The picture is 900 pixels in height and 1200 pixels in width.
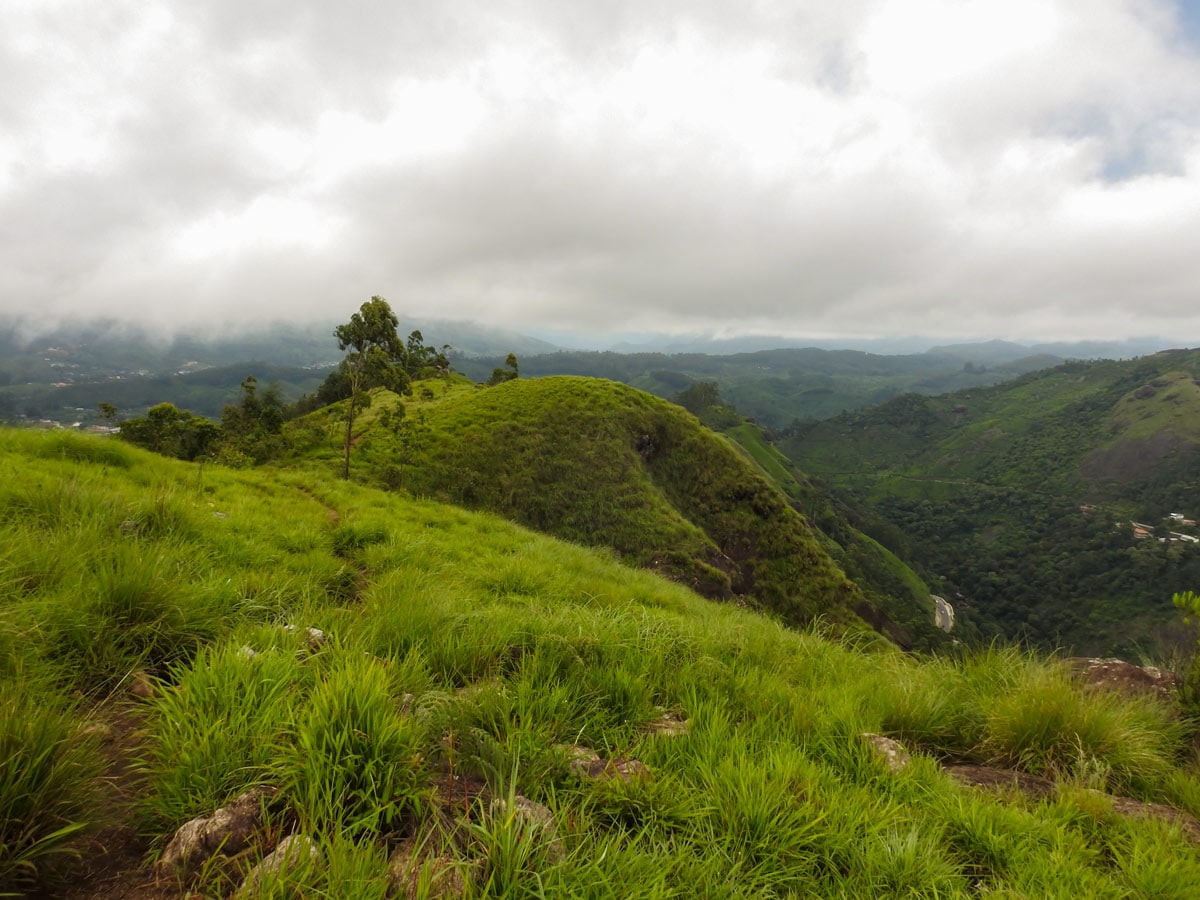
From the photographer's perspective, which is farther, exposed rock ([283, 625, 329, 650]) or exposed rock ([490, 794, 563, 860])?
exposed rock ([283, 625, 329, 650])

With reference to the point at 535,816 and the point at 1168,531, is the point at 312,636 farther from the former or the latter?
the point at 1168,531

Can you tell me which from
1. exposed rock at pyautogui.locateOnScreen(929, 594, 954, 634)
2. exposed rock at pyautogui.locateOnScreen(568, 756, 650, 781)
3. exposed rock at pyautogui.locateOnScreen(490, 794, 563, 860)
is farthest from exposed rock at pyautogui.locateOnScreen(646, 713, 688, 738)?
exposed rock at pyautogui.locateOnScreen(929, 594, 954, 634)

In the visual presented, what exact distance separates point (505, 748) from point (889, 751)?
2660mm

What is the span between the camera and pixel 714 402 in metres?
151

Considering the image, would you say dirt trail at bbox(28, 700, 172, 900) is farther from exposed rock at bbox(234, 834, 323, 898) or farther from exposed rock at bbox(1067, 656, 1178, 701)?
exposed rock at bbox(1067, 656, 1178, 701)

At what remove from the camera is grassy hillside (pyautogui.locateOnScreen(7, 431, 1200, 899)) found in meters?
1.97

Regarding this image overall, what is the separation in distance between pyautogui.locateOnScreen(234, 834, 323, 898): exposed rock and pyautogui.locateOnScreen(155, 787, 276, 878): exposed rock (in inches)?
6.3

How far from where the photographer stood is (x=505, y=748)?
2695mm

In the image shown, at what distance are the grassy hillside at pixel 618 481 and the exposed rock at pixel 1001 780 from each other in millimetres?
25658

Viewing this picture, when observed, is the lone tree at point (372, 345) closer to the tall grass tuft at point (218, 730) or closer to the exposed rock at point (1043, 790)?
the tall grass tuft at point (218, 730)

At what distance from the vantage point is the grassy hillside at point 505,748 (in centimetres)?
197

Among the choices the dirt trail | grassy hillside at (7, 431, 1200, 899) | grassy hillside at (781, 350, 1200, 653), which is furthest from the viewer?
grassy hillside at (781, 350, 1200, 653)

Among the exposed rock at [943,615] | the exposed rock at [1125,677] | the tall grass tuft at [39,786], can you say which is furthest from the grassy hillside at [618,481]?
the exposed rock at [943,615]

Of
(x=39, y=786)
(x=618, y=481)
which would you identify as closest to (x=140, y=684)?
(x=39, y=786)
